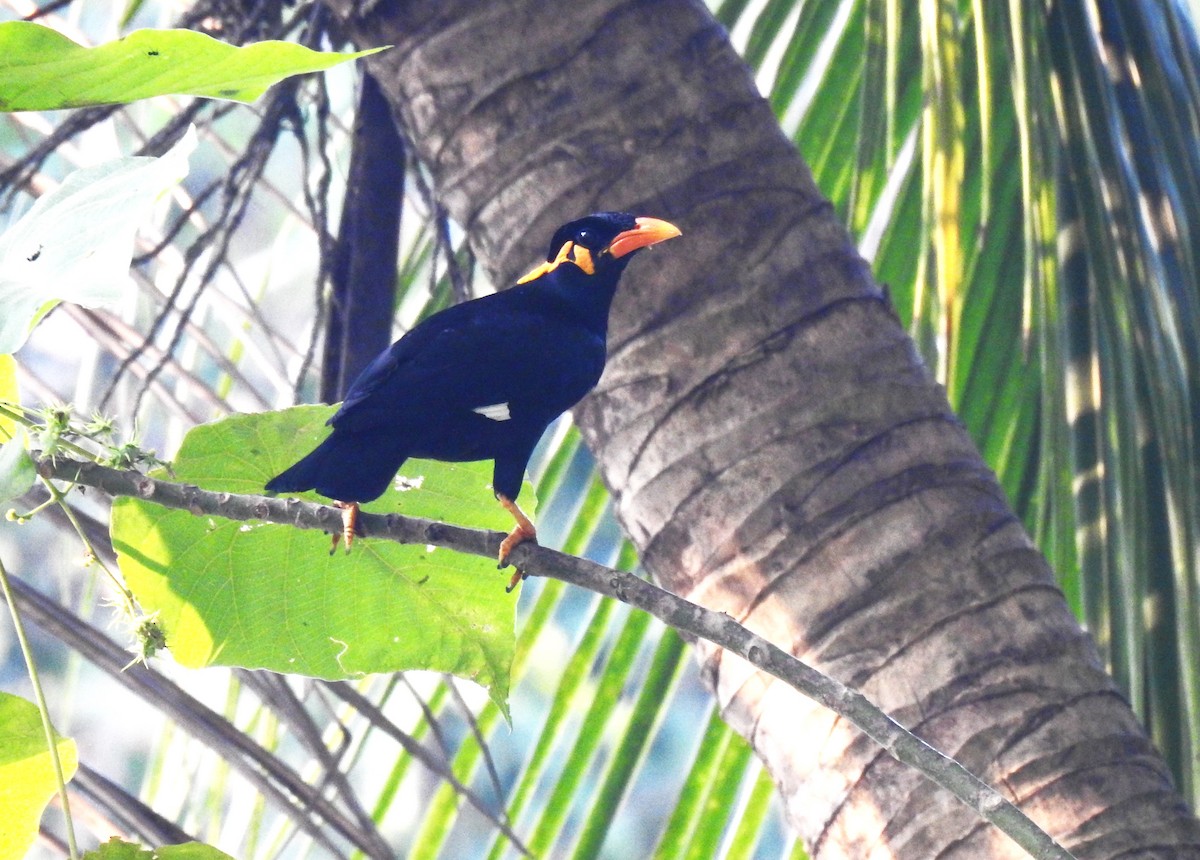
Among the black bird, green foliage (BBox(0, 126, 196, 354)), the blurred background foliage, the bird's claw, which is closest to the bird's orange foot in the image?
the black bird

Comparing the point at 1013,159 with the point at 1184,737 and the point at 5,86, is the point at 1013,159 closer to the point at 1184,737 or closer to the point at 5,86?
the point at 1184,737

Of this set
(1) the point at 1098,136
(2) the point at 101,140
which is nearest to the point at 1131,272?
(1) the point at 1098,136

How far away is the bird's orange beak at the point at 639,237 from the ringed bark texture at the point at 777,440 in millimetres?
136

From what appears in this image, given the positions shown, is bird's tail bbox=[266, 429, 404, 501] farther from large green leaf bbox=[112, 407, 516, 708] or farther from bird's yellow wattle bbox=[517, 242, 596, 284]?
bird's yellow wattle bbox=[517, 242, 596, 284]

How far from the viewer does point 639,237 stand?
1.60m

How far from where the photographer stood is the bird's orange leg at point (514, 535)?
1316 mm

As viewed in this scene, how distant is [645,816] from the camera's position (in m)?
11.7

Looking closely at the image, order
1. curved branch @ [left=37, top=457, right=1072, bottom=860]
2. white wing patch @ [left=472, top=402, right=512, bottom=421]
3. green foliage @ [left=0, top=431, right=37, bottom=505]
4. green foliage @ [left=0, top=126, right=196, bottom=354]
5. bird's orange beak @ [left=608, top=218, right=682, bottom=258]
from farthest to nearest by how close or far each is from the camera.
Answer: bird's orange beak @ [left=608, top=218, right=682, bottom=258] → white wing patch @ [left=472, top=402, right=512, bottom=421] → curved branch @ [left=37, top=457, right=1072, bottom=860] → green foliage @ [left=0, top=431, right=37, bottom=505] → green foliage @ [left=0, top=126, right=196, bottom=354]

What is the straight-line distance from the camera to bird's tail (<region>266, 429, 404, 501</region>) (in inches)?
50.8

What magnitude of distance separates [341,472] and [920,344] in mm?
881

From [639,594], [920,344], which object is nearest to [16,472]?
[639,594]

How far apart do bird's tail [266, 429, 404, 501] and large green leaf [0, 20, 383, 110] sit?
1.61ft

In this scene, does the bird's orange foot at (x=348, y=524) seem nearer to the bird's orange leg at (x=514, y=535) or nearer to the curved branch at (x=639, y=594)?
the curved branch at (x=639, y=594)

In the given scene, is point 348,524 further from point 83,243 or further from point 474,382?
point 83,243
